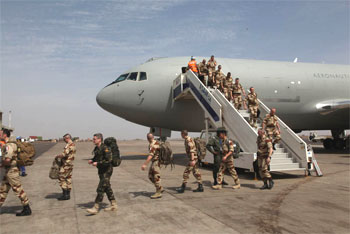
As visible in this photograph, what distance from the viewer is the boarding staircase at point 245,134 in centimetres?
1020

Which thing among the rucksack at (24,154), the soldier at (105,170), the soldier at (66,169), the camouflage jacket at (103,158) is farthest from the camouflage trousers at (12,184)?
the camouflage jacket at (103,158)

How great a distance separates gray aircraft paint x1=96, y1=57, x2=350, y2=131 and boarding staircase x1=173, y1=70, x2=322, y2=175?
159 cm

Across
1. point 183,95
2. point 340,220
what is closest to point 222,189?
point 340,220

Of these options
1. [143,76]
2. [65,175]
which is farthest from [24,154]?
[143,76]

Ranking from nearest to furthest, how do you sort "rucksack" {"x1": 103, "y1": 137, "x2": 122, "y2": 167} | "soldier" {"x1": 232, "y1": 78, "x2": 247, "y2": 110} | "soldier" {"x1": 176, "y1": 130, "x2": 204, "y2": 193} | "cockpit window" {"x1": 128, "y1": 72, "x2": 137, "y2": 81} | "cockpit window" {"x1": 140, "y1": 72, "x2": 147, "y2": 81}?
"rucksack" {"x1": 103, "y1": 137, "x2": 122, "y2": 167} < "soldier" {"x1": 176, "y1": 130, "x2": 204, "y2": 193} < "soldier" {"x1": 232, "y1": 78, "x2": 247, "y2": 110} < "cockpit window" {"x1": 140, "y1": 72, "x2": 147, "y2": 81} < "cockpit window" {"x1": 128, "y1": 72, "x2": 137, "y2": 81}

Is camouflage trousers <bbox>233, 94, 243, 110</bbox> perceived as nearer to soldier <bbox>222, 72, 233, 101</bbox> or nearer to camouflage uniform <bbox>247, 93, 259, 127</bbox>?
soldier <bbox>222, 72, 233, 101</bbox>

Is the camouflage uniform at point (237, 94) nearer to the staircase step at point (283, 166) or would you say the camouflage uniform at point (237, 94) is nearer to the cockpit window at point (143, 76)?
the staircase step at point (283, 166)

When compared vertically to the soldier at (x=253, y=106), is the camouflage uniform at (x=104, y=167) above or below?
below

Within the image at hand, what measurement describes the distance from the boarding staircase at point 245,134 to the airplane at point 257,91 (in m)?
1.66

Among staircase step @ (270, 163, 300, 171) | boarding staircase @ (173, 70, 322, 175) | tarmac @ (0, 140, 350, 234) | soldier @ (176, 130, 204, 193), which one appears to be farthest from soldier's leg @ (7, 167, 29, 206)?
staircase step @ (270, 163, 300, 171)

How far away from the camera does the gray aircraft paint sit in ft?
48.2

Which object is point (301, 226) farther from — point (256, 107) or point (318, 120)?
point (318, 120)

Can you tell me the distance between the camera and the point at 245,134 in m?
10.8

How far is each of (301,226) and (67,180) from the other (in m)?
5.38
